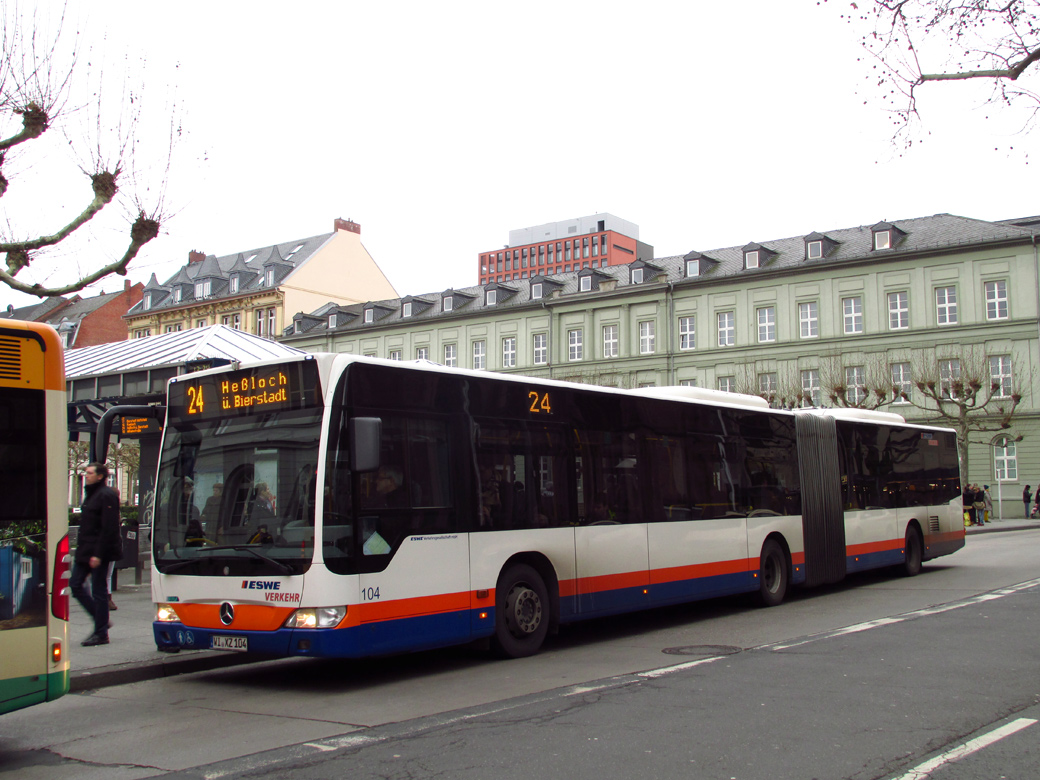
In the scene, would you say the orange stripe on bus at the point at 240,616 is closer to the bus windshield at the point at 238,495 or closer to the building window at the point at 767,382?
the bus windshield at the point at 238,495

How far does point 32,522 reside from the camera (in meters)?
6.24

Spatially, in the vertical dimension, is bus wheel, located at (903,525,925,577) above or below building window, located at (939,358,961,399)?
below

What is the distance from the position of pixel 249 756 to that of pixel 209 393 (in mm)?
3997

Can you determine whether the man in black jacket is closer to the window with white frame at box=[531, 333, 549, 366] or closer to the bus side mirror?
the bus side mirror

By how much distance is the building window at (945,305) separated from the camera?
52.4 m

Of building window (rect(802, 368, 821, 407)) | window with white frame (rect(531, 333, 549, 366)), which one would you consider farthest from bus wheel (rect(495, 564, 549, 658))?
window with white frame (rect(531, 333, 549, 366))

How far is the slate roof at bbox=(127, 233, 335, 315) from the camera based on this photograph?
7941cm

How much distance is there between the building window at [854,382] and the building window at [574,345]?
17209mm

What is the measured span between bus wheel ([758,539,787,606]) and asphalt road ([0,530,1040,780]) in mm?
2400

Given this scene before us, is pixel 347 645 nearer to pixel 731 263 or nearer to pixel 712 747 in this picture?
pixel 712 747

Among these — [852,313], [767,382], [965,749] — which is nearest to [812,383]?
[767,382]

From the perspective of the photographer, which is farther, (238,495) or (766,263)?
(766,263)

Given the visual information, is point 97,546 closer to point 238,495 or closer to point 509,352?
point 238,495

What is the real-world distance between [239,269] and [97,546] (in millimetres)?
74852
